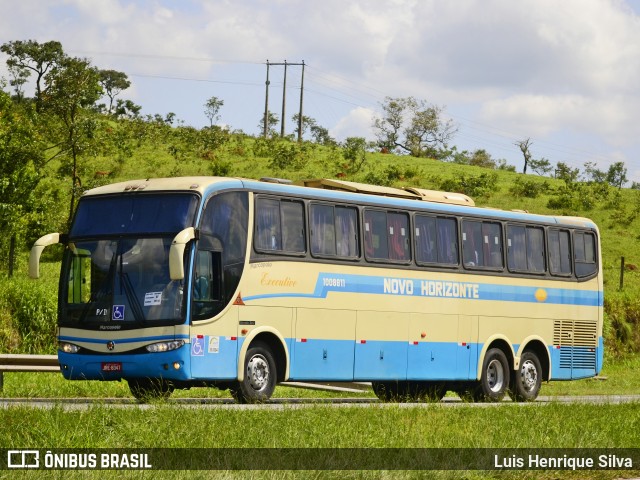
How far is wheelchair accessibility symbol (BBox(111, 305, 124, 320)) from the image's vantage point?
18.4 metres

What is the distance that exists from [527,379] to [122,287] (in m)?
9.81

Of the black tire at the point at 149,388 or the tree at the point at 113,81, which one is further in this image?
the tree at the point at 113,81

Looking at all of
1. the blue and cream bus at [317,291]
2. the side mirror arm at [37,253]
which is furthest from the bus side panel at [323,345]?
the side mirror arm at [37,253]

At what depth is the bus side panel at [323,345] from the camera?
20.1 m

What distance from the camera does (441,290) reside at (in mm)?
23172

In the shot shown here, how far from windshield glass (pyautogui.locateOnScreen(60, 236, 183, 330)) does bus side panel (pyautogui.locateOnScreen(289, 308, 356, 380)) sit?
2.76m

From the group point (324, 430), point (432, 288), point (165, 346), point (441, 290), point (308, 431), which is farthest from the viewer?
point (441, 290)

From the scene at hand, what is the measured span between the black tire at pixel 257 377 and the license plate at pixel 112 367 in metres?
1.89

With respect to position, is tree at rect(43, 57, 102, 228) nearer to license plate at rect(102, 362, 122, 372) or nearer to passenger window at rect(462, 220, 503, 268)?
passenger window at rect(462, 220, 503, 268)

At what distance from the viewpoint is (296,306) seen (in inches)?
790

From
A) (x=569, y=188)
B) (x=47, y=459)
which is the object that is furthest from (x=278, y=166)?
(x=47, y=459)

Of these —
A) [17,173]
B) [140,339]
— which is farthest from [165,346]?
[17,173]

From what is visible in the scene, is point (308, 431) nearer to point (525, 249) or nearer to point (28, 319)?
point (525, 249)

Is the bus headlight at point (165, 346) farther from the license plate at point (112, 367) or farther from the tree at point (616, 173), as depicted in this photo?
the tree at point (616, 173)
